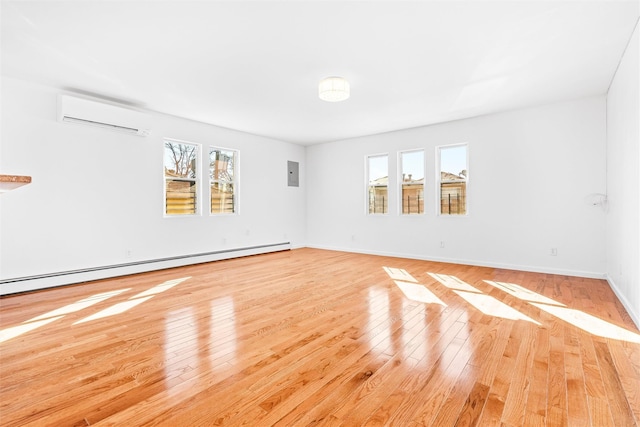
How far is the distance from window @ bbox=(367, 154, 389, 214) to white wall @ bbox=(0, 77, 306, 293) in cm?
295

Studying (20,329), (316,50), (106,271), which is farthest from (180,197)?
(316,50)

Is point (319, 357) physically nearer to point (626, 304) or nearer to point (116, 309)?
point (116, 309)

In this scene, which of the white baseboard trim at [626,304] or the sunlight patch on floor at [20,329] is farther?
the white baseboard trim at [626,304]

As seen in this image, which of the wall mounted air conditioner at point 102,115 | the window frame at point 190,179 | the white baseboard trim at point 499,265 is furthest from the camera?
the window frame at point 190,179

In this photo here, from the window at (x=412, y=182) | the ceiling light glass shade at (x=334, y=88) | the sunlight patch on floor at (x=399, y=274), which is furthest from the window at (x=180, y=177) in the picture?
the window at (x=412, y=182)

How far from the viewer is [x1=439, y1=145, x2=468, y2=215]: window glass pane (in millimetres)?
5551

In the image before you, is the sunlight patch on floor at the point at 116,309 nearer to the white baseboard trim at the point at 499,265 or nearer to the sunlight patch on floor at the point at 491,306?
the sunlight patch on floor at the point at 491,306

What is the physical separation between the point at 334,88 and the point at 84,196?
3.66 meters

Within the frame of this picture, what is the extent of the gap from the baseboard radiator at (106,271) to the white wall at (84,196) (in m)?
0.06

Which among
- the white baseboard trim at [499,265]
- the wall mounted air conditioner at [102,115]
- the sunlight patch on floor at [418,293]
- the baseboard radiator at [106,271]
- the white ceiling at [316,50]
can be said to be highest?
the white ceiling at [316,50]

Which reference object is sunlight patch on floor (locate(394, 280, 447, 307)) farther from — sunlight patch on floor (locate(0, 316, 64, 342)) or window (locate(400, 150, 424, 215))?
sunlight patch on floor (locate(0, 316, 64, 342))

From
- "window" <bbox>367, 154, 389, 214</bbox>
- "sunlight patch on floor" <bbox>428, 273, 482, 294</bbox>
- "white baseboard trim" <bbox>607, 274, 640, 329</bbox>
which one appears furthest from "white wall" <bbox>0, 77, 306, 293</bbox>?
"white baseboard trim" <bbox>607, 274, 640, 329</bbox>

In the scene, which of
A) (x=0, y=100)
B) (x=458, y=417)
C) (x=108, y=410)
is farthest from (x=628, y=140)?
(x=0, y=100)

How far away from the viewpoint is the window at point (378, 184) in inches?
259
